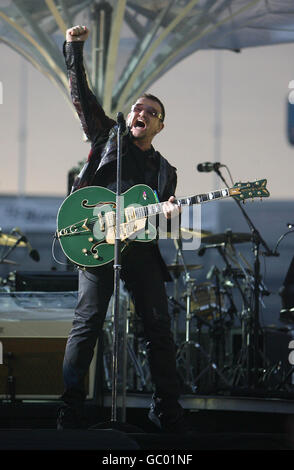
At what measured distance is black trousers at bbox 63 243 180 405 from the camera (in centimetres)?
450

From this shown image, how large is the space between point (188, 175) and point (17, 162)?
2758 mm

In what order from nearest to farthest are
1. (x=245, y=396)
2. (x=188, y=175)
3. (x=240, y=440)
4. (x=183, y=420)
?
(x=240, y=440) < (x=183, y=420) < (x=245, y=396) < (x=188, y=175)

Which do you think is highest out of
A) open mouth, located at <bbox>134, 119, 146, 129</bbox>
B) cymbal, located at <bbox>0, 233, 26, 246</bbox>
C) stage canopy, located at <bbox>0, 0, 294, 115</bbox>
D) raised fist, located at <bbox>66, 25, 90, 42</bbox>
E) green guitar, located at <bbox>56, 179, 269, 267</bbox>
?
stage canopy, located at <bbox>0, 0, 294, 115</bbox>

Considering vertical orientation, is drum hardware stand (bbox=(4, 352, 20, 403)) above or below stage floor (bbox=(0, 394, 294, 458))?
above

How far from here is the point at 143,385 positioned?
7.80 m

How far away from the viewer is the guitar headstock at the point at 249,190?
444cm

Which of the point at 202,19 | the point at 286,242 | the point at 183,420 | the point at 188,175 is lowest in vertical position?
the point at 183,420

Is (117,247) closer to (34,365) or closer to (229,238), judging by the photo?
(34,365)

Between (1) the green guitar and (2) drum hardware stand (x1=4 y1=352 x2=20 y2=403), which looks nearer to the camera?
(1) the green guitar

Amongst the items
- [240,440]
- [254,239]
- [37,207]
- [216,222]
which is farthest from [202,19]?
[240,440]

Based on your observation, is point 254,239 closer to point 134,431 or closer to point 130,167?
point 130,167

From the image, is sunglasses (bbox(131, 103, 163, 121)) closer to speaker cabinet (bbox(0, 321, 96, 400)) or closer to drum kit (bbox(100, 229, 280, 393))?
speaker cabinet (bbox(0, 321, 96, 400))

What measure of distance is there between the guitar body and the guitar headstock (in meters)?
0.49

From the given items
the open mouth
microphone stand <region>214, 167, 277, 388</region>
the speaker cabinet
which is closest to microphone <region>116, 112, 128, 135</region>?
the open mouth
